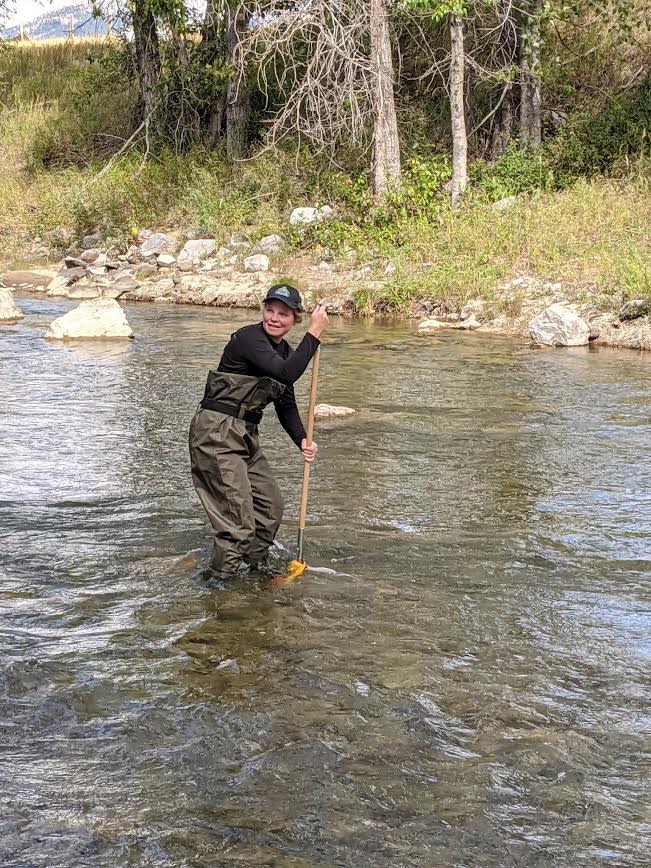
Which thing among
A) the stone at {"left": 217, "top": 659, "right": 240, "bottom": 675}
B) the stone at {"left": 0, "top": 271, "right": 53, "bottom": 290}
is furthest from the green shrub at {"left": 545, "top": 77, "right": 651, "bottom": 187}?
the stone at {"left": 217, "top": 659, "right": 240, "bottom": 675}

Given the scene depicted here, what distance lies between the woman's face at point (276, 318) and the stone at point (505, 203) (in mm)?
11876

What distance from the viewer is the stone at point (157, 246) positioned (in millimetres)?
18891

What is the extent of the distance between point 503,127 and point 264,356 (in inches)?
639

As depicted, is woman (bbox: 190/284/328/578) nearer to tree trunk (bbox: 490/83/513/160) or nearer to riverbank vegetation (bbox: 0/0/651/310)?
riverbank vegetation (bbox: 0/0/651/310)

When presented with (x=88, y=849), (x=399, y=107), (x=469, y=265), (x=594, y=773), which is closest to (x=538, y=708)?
(x=594, y=773)

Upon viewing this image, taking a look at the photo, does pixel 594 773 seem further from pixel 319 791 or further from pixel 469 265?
pixel 469 265

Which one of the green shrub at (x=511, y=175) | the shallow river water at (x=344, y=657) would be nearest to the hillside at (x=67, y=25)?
the green shrub at (x=511, y=175)

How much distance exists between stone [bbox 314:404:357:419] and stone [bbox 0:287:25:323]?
7173 millimetres

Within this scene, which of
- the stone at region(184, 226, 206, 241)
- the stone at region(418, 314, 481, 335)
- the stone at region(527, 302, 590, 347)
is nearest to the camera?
the stone at region(527, 302, 590, 347)

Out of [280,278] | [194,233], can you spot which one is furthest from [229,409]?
[194,233]

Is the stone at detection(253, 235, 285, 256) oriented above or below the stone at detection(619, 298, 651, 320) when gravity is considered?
above

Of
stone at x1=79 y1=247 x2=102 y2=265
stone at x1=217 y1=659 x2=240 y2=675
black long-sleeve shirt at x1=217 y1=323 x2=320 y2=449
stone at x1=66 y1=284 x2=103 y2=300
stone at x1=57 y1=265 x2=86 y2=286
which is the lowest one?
stone at x1=217 y1=659 x2=240 y2=675

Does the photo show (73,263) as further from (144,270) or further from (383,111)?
(383,111)

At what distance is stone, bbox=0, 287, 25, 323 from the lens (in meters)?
14.7
